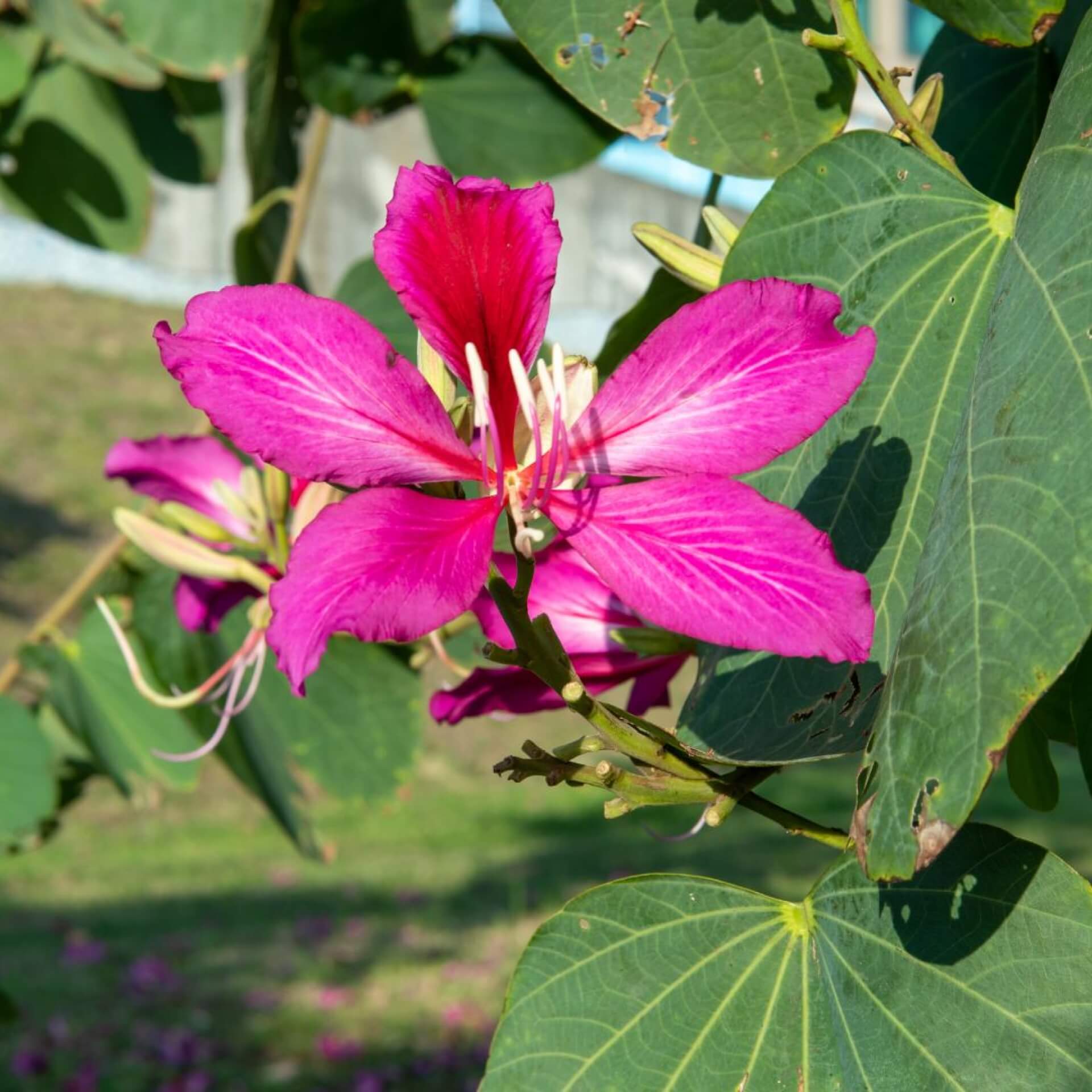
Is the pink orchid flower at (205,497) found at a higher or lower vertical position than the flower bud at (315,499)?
lower

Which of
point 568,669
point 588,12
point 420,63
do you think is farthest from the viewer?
point 420,63

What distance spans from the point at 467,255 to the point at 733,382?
11cm

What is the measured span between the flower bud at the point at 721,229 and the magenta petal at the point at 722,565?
0.80 feet

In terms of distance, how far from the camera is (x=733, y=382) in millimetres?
521

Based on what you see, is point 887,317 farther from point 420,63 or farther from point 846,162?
point 420,63

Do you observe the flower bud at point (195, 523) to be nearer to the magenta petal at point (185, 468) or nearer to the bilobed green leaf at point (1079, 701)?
the magenta petal at point (185, 468)

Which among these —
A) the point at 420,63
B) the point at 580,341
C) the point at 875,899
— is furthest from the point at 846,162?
the point at 580,341

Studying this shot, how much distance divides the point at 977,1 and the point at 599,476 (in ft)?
1.02

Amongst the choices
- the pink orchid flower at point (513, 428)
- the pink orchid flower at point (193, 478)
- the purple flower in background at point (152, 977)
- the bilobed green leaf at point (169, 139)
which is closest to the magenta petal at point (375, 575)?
the pink orchid flower at point (513, 428)

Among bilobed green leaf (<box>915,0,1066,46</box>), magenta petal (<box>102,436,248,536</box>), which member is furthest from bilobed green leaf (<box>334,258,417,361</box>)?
bilobed green leaf (<box>915,0,1066,46</box>)

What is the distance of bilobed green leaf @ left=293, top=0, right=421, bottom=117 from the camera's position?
1411 mm

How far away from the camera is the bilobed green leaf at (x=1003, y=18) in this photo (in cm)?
69

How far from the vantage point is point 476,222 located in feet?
1.75

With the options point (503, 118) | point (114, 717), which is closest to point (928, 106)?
point (503, 118)
